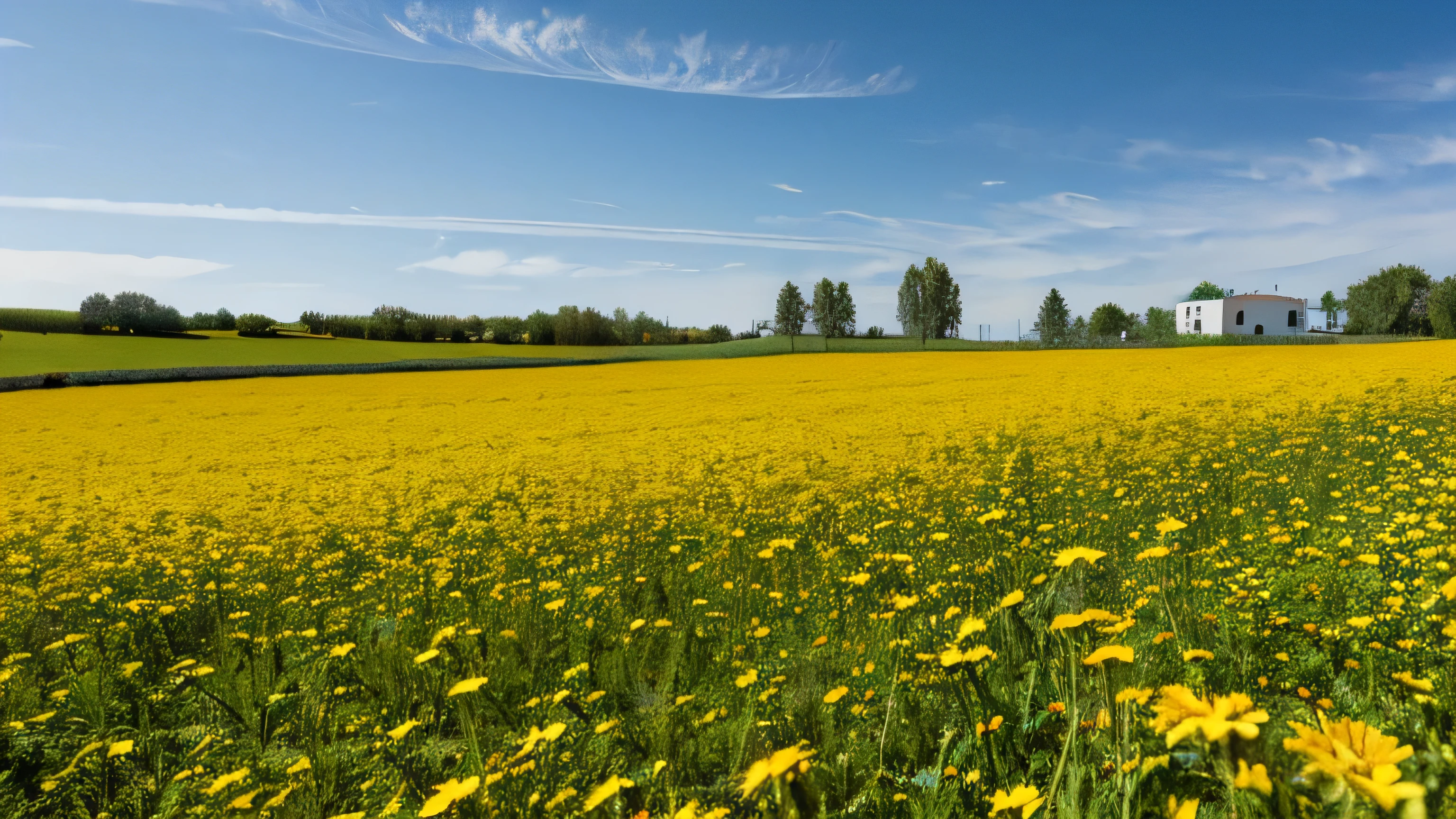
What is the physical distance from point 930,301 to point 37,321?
225ft

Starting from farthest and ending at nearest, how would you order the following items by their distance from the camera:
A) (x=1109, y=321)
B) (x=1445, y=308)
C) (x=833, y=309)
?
(x=1109, y=321), (x=833, y=309), (x=1445, y=308)

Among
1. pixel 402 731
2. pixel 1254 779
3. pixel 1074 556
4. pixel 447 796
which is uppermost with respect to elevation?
pixel 1074 556

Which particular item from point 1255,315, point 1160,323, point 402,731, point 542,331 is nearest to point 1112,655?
point 402,731

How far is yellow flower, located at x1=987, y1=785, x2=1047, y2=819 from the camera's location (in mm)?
1705

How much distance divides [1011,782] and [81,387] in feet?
110

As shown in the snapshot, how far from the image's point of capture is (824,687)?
2994mm

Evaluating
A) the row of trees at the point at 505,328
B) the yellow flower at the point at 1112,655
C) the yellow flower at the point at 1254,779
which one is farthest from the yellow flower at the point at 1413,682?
the row of trees at the point at 505,328

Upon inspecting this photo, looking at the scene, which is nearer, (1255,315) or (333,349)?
(333,349)

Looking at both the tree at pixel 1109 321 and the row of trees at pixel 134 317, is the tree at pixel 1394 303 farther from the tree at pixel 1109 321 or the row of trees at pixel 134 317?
the row of trees at pixel 134 317

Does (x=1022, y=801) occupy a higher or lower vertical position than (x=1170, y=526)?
lower

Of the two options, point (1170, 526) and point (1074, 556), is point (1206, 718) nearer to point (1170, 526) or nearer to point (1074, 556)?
point (1074, 556)

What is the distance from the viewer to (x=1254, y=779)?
3.84 feet

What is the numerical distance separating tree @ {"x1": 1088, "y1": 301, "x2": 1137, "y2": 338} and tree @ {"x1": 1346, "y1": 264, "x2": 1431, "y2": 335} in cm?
3271

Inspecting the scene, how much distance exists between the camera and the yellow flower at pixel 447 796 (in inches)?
78.1
